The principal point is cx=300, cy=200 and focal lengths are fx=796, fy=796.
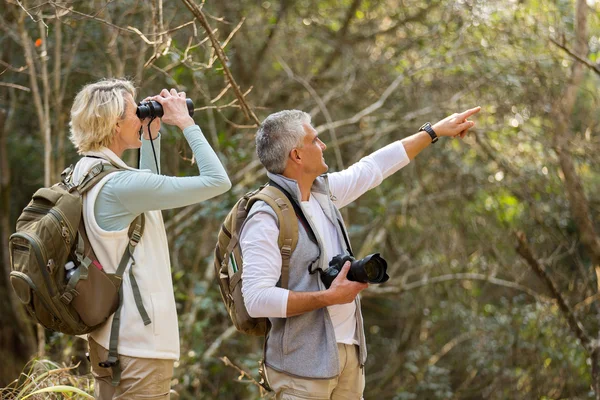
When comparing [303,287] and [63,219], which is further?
[303,287]

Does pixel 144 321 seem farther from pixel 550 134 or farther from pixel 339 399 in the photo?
pixel 550 134

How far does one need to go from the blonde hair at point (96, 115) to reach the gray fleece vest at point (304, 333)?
60 cm

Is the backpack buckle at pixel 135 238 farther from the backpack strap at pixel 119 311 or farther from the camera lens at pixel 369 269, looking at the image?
the camera lens at pixel 369 269

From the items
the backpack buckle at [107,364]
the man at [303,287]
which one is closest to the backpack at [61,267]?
the backpack buckle at [107,364]

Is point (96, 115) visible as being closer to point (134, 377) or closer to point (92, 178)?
point (92, 178)

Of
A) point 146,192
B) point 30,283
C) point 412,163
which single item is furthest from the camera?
point 412,163

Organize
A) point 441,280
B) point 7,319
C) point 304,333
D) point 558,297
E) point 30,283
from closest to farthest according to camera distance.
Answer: point 30,283 < point 304,333 < point 558,297 < point 441,280 < point 7,319

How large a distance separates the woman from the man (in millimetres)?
266

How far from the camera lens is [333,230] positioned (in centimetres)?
305

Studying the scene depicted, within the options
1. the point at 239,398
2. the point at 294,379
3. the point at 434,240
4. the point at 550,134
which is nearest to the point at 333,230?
the point at 294,379

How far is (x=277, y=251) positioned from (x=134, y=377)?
648 millimetres

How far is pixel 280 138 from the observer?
2990 mm

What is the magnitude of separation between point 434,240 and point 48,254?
22.6 feet

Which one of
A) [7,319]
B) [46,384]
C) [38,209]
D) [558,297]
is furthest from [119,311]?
[7,319]
